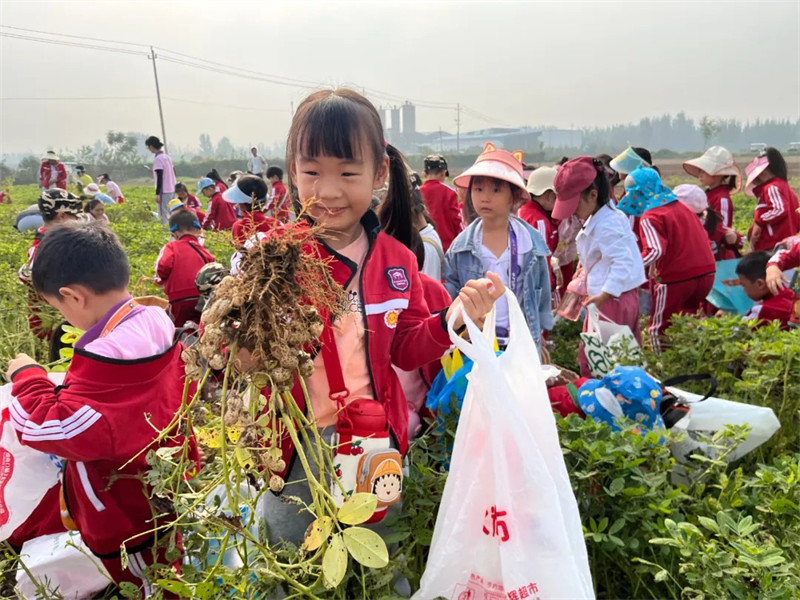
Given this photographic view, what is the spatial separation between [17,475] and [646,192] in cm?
400

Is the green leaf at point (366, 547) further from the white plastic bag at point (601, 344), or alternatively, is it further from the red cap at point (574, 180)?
the red cap at point (574, 180)

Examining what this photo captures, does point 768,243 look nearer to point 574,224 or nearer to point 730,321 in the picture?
point 574,224

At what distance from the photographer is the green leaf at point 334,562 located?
940 mm

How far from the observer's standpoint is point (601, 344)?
10.1ft

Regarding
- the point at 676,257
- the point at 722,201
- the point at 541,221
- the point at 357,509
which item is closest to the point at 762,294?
the point at 676,257

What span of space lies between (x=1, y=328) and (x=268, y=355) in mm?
3731

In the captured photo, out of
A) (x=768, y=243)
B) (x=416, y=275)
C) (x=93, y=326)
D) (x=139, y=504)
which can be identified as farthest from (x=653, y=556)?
(x=768, y=243)

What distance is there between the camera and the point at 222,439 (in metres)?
0.89

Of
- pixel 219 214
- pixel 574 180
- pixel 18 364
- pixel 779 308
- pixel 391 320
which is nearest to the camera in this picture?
pixel 391 320

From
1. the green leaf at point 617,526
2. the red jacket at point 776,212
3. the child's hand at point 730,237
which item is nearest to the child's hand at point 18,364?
the green leaf at point 617,526

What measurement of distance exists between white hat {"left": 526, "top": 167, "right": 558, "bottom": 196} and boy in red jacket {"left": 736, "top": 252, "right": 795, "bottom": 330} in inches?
64.0

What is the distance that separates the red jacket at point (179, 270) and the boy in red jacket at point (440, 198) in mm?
2297

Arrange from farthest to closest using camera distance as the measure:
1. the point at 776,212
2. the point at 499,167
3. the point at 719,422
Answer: the point at 776,212, the point at 499,167, the point at 719,422

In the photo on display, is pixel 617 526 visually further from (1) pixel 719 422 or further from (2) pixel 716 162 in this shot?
(2) pixel 716 162
